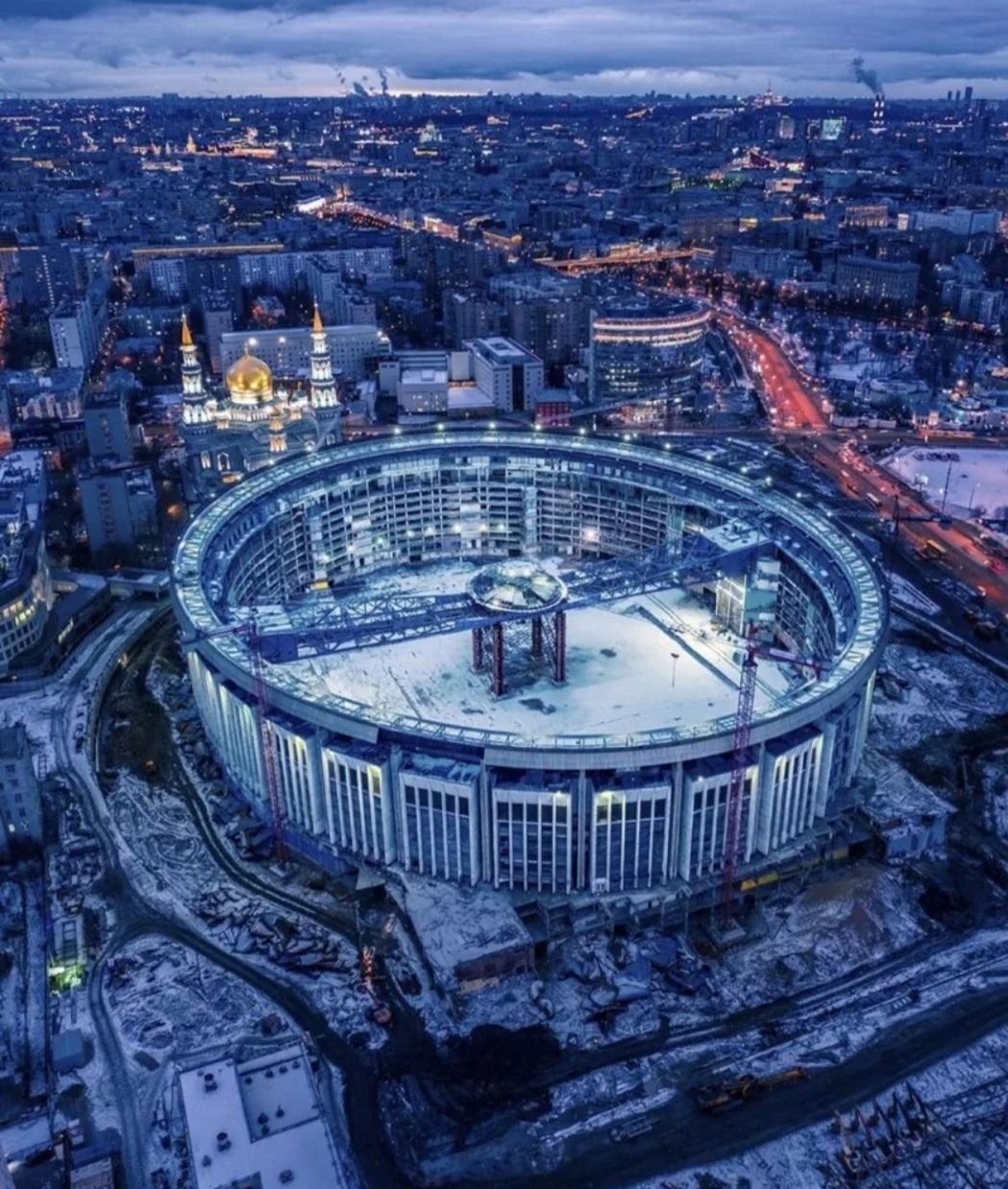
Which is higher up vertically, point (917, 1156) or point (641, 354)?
point (641, 354)

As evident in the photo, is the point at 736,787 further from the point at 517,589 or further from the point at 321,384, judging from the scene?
the point at 321,384

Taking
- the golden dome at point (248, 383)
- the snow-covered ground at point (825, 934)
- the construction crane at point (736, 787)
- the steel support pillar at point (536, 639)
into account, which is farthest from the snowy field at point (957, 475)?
the golden dome at point (248, 383)

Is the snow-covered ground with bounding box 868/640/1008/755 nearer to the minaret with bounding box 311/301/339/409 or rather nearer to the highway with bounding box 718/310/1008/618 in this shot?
the highway with bounding box 718/310/1008/618

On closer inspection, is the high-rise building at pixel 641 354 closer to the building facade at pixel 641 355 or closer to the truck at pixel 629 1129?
the building facade at pixel 641 355

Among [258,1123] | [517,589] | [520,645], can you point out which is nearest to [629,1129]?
[258,1123]

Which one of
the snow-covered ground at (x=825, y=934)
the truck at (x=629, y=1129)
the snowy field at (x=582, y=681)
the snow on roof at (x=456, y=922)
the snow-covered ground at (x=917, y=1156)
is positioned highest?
the snowy field at (x=582, y=681)

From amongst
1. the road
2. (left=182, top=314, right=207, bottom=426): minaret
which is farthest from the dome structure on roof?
(left=182, top=314, right=207, bottom=426): minaret
